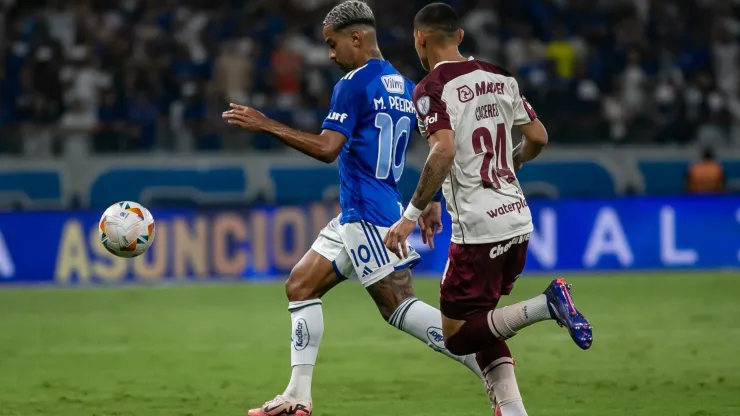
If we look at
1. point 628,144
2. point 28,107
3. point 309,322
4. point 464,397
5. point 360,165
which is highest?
point 28,107

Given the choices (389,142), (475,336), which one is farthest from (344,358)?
(475,336)

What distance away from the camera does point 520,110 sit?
19.4 feet

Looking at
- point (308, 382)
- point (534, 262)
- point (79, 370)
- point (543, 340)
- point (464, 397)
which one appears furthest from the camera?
point (534, 262)

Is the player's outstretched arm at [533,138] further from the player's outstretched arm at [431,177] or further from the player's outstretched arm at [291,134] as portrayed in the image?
the player's outstretched arm at [291,134]

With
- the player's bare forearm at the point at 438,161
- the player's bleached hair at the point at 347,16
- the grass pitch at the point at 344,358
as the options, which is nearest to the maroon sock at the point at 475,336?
the player's bare forearm at the point at 438,161

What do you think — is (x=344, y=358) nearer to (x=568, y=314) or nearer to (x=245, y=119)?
(x=245, y=119)

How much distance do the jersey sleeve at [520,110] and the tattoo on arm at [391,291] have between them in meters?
1.27

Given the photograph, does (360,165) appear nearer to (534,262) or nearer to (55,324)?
(55,324)

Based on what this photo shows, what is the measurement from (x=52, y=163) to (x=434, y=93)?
13231 millimetres

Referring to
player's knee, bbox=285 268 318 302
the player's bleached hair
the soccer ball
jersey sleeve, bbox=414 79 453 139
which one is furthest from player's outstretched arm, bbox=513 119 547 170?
the soccer ball

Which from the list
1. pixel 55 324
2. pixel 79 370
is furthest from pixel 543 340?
pixel 55 324

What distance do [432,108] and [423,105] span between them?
2.1 inches

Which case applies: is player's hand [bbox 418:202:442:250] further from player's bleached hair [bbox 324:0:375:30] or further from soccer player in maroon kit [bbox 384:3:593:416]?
player's bleached hair [bbox 324:0:375:30]

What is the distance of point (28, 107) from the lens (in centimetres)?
1833
